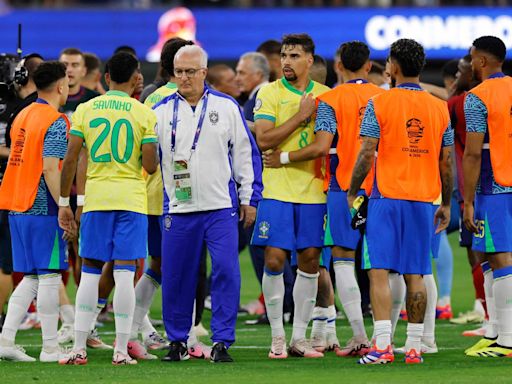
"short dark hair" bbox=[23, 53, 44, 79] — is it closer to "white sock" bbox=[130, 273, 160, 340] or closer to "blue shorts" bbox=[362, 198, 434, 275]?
"white sock" bbox=[130, 273, 160, 340]

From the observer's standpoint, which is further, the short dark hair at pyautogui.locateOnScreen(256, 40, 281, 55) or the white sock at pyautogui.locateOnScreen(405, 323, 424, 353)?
the short dark hair at pyautogui.locateOnScreen(256, 40, 281, 55)

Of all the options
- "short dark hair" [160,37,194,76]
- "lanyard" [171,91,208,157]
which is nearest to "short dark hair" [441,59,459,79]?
"short dark hair" [160,37,194,76]

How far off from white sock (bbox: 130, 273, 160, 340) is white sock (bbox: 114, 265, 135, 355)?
655 mm

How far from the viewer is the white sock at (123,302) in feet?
30.6

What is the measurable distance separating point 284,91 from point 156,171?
114 cm

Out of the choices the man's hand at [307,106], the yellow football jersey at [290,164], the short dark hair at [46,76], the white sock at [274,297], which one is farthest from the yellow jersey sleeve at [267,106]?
the short dark hair at [46,76]

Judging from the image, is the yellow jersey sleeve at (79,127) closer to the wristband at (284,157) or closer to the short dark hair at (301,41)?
the wristband at (284,157)

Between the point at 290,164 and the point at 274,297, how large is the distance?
100 centimetres

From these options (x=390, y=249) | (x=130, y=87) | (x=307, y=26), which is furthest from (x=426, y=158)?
(x=307, y=26)

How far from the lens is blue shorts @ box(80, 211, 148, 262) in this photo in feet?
30.5

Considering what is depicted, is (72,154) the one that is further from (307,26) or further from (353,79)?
(307,26)

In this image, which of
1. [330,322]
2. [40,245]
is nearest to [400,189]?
[330,322]

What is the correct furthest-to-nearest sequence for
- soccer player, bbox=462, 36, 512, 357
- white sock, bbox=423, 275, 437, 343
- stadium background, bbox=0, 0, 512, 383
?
stadium background, bbox=0, 0, 512, 383
white sock, bbox=423, 275, 437, 343
soccer player, bbox=462, 36, 512, 357

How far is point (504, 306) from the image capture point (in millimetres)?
9867
